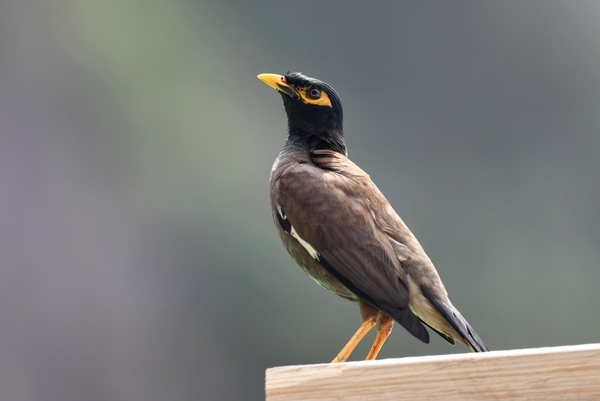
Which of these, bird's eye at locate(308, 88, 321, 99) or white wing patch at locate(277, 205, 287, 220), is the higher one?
bird's eye at locate(308, 88, 321, 99)

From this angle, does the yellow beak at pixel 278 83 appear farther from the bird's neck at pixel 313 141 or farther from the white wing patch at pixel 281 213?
the white wing patch at pixel 281 213

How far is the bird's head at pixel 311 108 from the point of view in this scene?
2.72 m

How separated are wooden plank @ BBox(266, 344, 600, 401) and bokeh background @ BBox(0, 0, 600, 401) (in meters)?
4.23

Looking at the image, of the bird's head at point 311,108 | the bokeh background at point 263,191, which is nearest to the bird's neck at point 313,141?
the bird's head at point 311,108

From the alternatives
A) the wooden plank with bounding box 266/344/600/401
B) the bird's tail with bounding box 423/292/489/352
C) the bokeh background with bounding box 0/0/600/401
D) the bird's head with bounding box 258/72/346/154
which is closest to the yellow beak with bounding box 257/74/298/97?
the bird's head with bounding box 258/72/346/154

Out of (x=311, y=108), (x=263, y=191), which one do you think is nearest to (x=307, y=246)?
(x=311, y=108)

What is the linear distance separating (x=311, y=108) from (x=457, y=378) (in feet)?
4.13

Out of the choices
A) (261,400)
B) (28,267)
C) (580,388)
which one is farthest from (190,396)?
(580,388)

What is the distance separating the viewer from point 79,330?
20.6ft

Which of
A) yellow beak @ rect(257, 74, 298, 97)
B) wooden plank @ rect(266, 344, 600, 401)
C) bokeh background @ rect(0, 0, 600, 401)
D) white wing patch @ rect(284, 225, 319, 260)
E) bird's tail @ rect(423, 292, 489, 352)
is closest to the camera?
wooden plank @ rect(266, 344, 600, 401)

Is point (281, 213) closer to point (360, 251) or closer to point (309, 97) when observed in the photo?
point (360, 251)

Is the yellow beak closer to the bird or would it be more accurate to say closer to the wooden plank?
the bird

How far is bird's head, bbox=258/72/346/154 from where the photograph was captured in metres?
2.72

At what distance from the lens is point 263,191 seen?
7.11 metres
